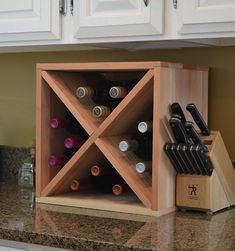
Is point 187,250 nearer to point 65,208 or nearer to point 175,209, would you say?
point 175,209

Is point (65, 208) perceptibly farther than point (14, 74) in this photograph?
No

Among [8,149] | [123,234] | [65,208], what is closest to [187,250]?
[123,234]

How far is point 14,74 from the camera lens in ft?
7.61

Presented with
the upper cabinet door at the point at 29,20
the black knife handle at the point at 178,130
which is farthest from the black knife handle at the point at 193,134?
the upper cabinet door at the point at 29,20

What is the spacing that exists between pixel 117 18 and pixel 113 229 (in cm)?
60

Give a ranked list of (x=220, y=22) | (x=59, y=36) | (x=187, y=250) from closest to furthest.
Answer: (x=187, y=250) < (x=220, y=22) < (x=59, y=36)

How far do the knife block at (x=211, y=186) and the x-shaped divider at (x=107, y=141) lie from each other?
10 centimetres

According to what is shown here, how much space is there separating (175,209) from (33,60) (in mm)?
897

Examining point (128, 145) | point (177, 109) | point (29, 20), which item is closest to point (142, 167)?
point (128, 145)

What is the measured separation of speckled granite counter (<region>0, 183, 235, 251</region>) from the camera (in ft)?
4.49

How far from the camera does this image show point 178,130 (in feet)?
5.36

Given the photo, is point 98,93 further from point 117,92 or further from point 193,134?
point 193,134

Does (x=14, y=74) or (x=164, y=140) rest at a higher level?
(x=14, y=74)

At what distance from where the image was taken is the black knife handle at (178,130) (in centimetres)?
161
